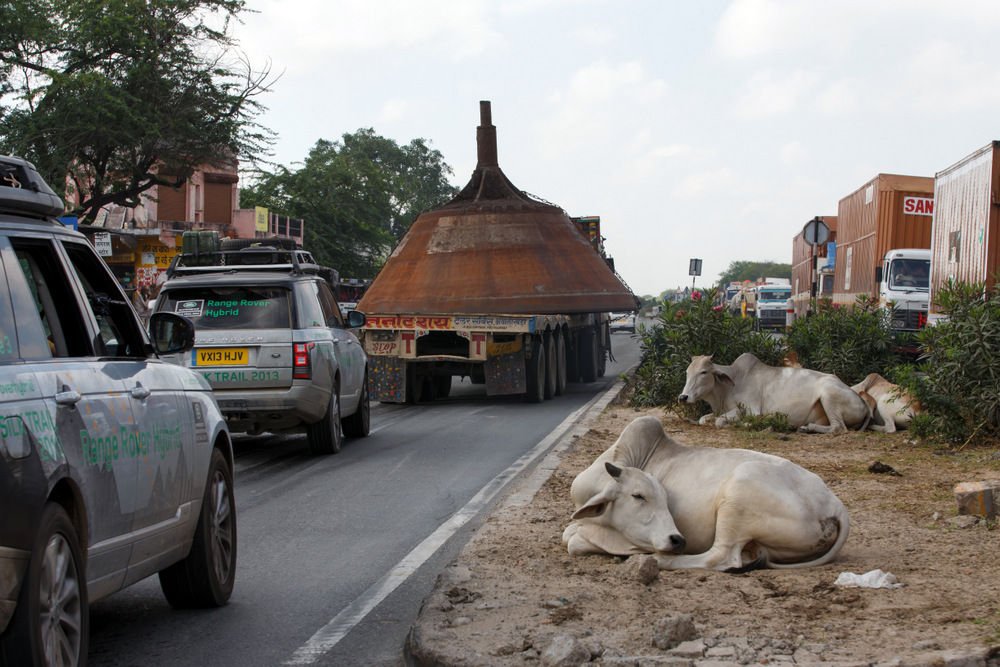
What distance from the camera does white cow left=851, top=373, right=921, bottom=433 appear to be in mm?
14109

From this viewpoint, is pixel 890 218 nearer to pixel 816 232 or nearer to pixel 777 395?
pixel 816 232

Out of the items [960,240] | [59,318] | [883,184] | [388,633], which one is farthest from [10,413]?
[883,184]

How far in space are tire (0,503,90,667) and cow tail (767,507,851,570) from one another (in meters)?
3.64

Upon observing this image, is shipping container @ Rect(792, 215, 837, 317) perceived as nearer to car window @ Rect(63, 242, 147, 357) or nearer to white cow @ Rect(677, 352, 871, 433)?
white cow @ Rect(677, 352, 871, 433)

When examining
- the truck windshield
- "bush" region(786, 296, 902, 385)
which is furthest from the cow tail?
the truck windshield

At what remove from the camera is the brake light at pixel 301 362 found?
12.9 metres

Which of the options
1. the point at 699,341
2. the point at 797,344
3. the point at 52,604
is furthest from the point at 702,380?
the point at 52,604

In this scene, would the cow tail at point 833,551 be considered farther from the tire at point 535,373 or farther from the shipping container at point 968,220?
the tire at point 535,373

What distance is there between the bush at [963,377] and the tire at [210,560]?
830 cm

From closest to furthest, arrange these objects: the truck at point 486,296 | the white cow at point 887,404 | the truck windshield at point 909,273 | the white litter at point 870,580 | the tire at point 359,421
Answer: the white litter at point 870,580, the white cow at point 887,404, the tire at point 359,421, the truck at point 486,296, the truck windshield at point 909,273

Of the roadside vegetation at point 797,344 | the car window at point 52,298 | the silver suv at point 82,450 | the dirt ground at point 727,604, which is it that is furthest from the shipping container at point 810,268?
the car window at point 52,298

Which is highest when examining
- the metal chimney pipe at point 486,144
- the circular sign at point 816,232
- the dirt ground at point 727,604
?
the metal chimney pipe at point 486,144

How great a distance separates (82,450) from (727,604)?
2.97 m

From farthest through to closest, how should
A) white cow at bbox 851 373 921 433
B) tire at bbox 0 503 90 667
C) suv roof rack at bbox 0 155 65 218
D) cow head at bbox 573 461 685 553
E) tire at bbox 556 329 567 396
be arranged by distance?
tire at bbox 556 329 567 396 < white cow at bbox 851 373 921 433 < cow head at bbox 573 461 685 553 < suv roof rack at bbox 0 155 65 218 < tire at bbox 0 503 90 667
